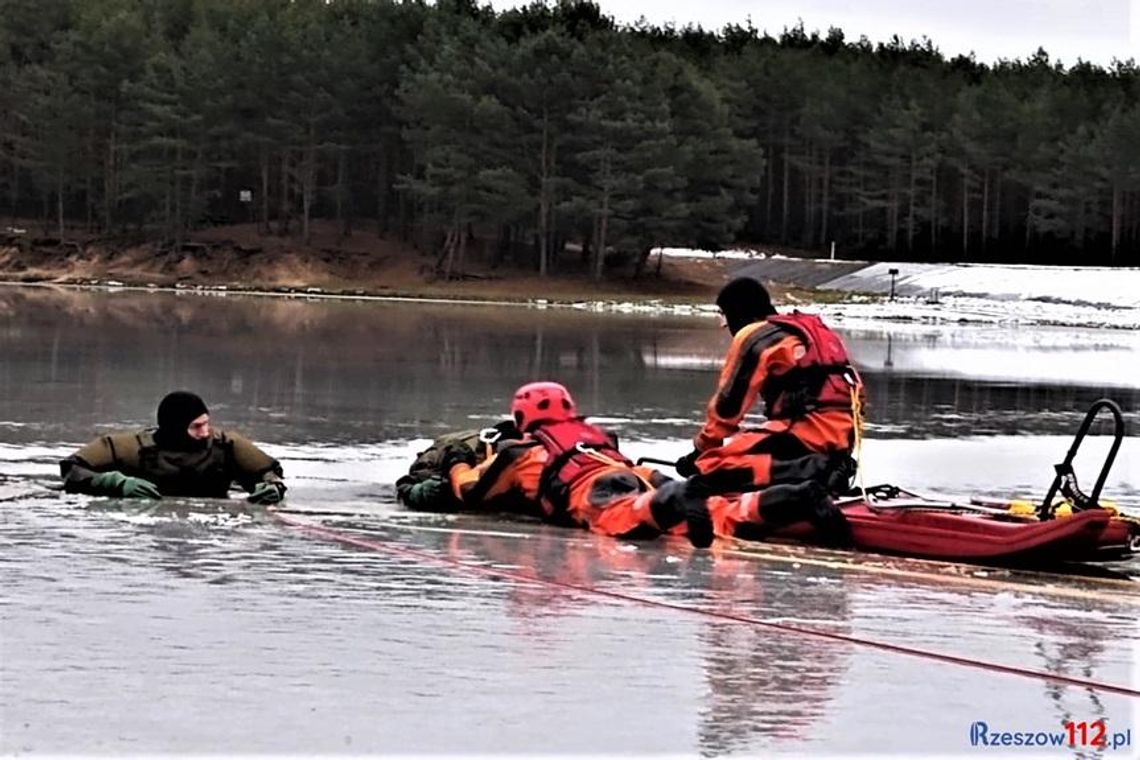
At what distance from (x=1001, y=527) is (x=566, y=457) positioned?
2.89m

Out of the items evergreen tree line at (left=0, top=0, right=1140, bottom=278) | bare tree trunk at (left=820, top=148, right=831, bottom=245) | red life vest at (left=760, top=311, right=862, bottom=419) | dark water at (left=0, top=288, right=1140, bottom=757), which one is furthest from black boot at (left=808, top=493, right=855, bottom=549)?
bare tree trunk at (left=820, top=148, right=831, bottom=245)

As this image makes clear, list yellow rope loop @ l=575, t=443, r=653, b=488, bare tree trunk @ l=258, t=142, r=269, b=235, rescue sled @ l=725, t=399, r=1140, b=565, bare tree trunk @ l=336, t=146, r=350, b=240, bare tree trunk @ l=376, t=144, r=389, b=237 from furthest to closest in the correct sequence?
bare tree trunk @ l=376, t=144, r=389, b=237
bare tree trunk @ l=336, t=146, r=350, b=240
bare tree trunk @ l=258, t=142, r=269, b=235
yellow rope loop @ l=575, t=443, r=653, b=488
rescue sled @ l=725, t=399, r=1140, b=565

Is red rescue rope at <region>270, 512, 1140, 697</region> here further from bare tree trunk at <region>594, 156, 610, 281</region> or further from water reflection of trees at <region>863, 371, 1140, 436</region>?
bare tree trunk at <region>594, 156, 610, 281</region>

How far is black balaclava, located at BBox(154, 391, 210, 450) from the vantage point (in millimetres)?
11648

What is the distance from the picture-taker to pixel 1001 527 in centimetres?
983

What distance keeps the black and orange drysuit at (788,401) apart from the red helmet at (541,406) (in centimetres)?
125

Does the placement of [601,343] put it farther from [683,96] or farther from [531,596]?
[683,96]

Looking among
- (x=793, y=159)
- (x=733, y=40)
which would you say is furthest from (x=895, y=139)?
(x=733, y=40)

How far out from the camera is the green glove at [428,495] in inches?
484

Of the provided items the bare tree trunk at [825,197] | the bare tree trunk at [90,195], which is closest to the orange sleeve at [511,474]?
the bare tree trunk at [90,195]

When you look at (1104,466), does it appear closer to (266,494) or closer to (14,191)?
(266,494)

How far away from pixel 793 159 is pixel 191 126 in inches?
1395

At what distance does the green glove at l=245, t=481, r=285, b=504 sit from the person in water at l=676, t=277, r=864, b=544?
2652 millimetres

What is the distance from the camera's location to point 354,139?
8425 cm
